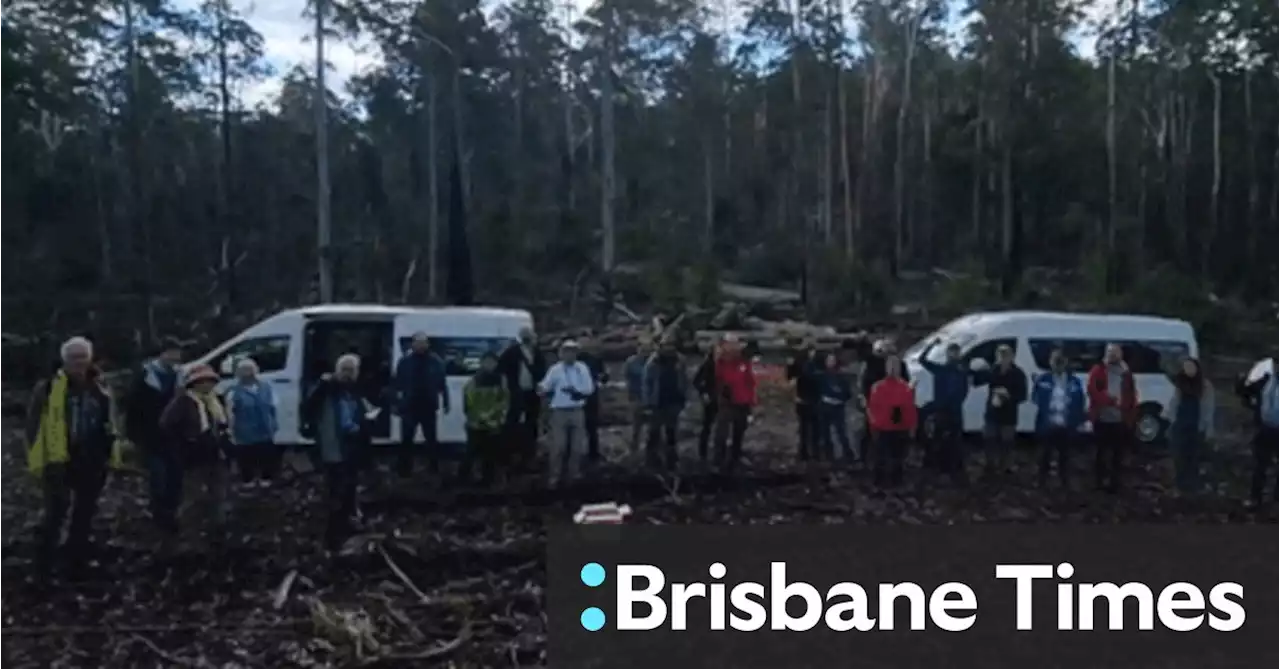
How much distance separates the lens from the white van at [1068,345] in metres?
5.38

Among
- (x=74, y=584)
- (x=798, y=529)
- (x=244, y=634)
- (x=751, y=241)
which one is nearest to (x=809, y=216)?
(x=751, y=241)

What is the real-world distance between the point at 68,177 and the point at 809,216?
2.70 m

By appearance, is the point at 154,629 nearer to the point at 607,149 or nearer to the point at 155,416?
the point at 155,416

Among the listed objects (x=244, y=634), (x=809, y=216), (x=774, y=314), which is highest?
(x=809, y=216)

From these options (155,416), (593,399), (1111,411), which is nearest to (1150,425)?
(1111,411)

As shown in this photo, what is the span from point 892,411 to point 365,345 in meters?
1.99

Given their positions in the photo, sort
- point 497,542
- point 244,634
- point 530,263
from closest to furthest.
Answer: point 244,634 → point 497,542 → point 530,263

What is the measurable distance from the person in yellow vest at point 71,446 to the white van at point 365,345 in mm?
558

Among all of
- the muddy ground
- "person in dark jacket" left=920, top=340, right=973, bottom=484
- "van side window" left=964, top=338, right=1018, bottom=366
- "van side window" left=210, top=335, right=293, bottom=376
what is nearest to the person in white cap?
the muddy ground

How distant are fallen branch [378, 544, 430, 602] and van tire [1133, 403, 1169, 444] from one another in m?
2.61

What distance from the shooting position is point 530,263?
5371 millimetres

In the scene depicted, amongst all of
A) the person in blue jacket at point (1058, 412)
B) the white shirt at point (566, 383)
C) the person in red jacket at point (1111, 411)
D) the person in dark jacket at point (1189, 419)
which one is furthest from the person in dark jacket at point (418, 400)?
the person in dark jacket at point (1189, 419)

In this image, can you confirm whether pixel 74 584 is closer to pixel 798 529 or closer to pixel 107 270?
pixel 107 270

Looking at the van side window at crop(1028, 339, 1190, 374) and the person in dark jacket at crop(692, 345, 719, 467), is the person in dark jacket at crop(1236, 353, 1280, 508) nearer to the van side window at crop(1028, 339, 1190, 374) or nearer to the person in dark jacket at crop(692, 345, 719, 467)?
the van side window at crop(1028, 339, 1190, 374)
